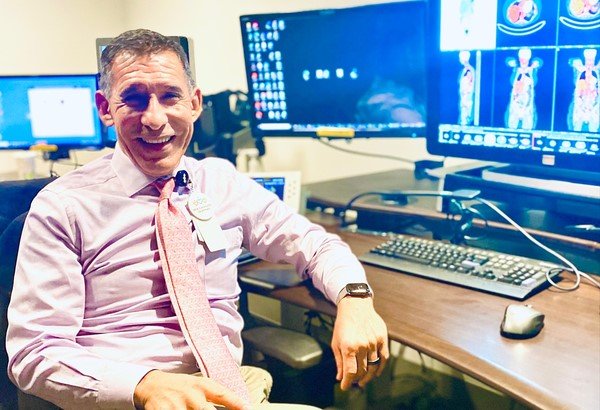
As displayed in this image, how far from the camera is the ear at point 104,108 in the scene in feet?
4.17

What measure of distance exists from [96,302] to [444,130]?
1.05 m

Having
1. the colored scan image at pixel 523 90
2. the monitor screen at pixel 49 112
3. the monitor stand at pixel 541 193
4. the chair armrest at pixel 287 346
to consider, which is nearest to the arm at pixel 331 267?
the chair armrest at pixel 287 346

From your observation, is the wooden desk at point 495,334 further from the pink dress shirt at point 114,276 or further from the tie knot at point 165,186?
the tie knot at point 165,186

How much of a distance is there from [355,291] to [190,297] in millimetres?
331

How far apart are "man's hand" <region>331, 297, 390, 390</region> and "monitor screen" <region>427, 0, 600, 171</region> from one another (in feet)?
2.21

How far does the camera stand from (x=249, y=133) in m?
2.45

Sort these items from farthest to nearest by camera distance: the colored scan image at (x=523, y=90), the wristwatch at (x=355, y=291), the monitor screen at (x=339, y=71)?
the monitor screen at (x=339, y=71)
the colored scan image at (x=523, y=90)
the wristwatch at (x=355, y=291)

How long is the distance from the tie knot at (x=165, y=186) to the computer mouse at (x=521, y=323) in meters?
0.69

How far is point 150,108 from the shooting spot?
48.6 inches

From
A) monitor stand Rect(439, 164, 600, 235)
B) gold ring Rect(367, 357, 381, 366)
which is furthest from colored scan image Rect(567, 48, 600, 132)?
gold ring Rect(367, 357, 381, 366)

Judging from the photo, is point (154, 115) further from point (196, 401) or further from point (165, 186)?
point (196, 401)

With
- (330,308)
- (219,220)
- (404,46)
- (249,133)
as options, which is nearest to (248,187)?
(219,220)

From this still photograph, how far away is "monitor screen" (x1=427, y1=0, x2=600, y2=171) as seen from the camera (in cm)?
147

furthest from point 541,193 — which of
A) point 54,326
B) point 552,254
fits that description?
point 54,326
